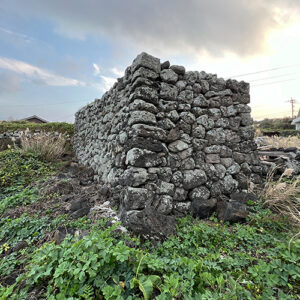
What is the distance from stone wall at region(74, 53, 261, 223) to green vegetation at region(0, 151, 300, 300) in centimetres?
61

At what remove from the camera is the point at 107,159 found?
3.91 m

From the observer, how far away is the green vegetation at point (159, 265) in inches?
54.2

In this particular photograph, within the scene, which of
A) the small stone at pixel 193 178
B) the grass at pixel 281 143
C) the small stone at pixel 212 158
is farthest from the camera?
the grass at pixel 281 143

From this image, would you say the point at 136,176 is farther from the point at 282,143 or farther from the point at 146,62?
the point at 282,143

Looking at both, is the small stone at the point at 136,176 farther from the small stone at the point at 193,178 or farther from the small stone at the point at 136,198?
the small stone at the point at 193,178

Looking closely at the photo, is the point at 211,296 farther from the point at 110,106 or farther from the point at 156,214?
the point at 110,106

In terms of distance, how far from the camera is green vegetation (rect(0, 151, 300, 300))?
4.52 feet

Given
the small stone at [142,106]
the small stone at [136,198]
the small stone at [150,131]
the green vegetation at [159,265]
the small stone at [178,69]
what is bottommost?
the green vegetation at [159,265]

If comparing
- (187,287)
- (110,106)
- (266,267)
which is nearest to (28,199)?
(110,106)

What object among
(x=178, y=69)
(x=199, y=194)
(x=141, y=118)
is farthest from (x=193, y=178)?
(x=178, y=69)

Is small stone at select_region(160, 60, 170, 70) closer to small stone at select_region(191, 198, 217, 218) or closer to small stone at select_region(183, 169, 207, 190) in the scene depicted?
Answer: small stone at select_region(183, 169, 207, 190)

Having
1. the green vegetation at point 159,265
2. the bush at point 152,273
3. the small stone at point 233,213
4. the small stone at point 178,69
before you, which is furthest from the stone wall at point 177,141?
the bush at point 152,273

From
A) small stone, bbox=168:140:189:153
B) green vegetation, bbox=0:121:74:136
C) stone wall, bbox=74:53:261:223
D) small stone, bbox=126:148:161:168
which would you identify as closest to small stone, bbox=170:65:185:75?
stone wall, bbox=74:53:261:223

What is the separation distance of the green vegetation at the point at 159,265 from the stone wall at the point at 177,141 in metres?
0.61
